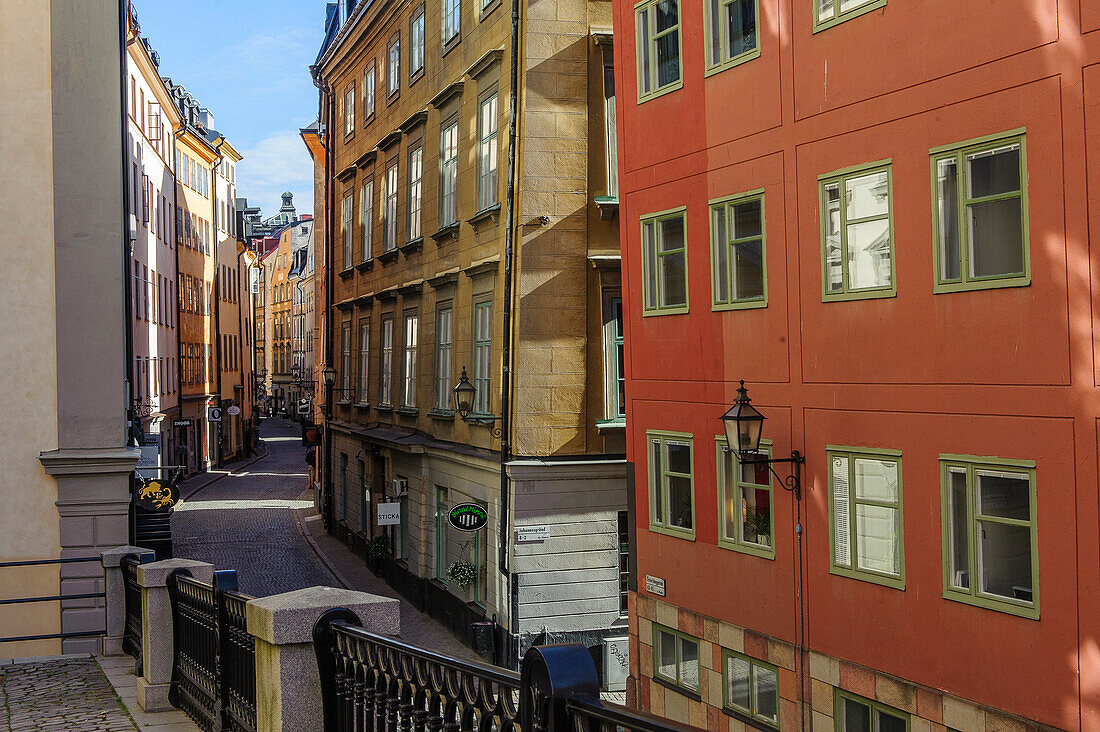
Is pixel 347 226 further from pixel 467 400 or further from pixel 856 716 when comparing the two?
pixel 856 716

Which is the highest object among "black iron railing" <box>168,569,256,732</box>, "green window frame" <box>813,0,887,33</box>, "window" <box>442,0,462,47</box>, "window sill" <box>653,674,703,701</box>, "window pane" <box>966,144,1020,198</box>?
"window" <box>442,0,462,47</box>

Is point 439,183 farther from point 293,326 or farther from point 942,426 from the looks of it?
point 293,326

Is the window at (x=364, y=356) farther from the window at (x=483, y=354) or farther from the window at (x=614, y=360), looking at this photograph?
the window at (x=614, y=360)

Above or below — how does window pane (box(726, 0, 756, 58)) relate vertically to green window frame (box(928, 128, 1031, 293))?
above

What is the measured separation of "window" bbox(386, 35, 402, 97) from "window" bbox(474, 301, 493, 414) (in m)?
8.70

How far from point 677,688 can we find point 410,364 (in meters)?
13.0

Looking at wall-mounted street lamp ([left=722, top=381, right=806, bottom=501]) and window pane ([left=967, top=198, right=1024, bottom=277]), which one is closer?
window pane ([left=967, top=198, right=1024, bottom=277])

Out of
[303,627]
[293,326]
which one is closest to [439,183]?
[303,627]

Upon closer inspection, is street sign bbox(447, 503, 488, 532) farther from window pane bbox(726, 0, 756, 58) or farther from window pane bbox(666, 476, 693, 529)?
Answer: window pane bbox(726, 0, 756, 58)

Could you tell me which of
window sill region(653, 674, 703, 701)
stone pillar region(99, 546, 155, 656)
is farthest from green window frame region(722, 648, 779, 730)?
stone pillar region(99, 546, 155, 656)

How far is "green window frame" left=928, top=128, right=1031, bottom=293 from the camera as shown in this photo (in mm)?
10602

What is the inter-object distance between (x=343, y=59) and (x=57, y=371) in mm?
21695

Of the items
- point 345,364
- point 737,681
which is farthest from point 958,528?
point 345,364

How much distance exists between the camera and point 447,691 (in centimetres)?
454
